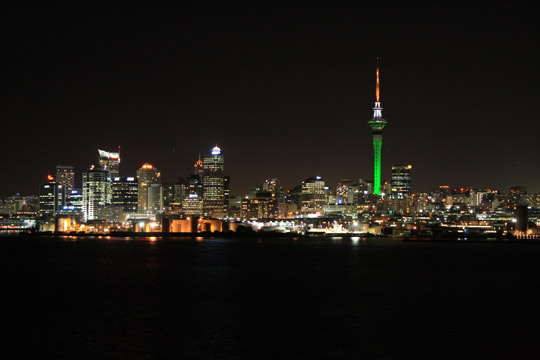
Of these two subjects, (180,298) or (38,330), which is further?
(180,298)

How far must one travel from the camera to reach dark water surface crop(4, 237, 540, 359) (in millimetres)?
28516

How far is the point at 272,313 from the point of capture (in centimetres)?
3753

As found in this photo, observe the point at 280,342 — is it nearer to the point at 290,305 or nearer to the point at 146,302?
the point at 290,305

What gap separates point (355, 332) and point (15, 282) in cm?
3223

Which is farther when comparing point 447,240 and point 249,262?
point 447,240

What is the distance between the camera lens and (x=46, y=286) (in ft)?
167

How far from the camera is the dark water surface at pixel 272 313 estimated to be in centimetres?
2852

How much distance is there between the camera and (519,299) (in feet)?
148

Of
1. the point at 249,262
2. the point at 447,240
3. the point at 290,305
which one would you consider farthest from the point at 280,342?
the point at 447,240

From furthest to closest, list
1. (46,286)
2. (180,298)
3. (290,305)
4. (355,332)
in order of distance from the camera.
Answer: (46,286)
(180,298)
(290,305)
(355,332)

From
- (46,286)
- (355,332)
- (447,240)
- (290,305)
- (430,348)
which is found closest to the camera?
(430,348)

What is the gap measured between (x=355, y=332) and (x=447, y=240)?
473 ft

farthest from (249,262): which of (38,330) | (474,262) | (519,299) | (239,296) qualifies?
(38,330)

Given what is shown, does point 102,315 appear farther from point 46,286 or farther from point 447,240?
point 447,240
